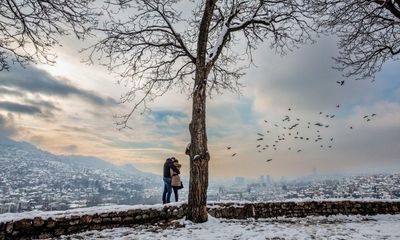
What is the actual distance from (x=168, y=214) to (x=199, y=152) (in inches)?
88.6

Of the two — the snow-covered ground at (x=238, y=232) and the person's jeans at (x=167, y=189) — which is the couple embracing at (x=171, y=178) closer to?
the person's jeans at (x=167, y=189)

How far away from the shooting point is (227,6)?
36.0 feet

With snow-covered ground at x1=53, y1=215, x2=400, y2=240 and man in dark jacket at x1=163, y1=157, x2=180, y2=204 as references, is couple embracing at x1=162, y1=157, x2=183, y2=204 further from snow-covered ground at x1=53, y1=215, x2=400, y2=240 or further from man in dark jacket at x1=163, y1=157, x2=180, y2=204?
snow-covered ground at x1=53, y1=215, x2=400, y2=240

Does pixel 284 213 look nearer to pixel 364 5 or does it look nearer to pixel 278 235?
pixel 278 235

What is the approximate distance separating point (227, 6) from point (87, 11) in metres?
5.61

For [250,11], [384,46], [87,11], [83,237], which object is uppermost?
[250,11]

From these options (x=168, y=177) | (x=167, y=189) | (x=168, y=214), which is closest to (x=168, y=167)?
(x=168, y=177)

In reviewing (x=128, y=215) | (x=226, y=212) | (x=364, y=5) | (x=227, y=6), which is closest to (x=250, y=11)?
(x=227, y=6)

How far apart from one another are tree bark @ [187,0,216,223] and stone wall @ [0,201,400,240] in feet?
3.54

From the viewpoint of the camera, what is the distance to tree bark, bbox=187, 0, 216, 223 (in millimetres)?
9117

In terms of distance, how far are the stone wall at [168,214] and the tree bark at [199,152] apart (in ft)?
3.54

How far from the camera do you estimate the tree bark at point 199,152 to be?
29.9ft

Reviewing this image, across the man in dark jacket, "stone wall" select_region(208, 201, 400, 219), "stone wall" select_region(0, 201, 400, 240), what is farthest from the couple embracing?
"stone wall" select_region(208, 201, 400, 219)

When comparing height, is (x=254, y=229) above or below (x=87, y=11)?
below
